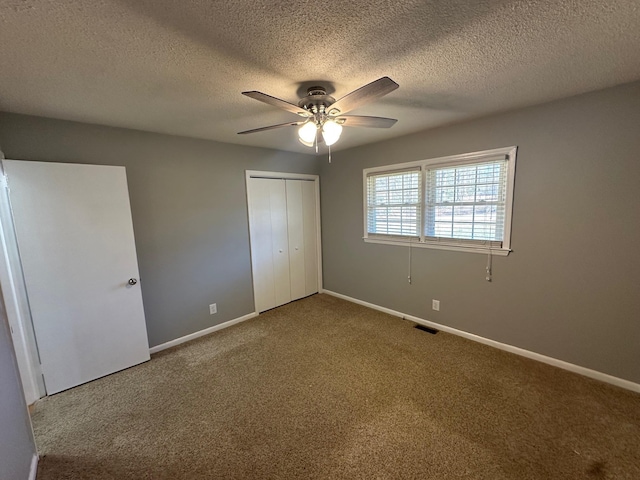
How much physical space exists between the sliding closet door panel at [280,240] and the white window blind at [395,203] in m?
1.28

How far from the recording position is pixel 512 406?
1.90m

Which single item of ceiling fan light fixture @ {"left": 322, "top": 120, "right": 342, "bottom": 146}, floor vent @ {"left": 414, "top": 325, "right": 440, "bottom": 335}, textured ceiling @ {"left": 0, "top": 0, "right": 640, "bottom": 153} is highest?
textured ceiling @ {"left": 0, "top": 0, "right": 640, "bottom": 153}

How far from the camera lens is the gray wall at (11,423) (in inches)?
47.9

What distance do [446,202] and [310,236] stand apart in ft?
7.12

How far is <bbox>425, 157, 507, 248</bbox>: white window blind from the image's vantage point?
8.36 feet

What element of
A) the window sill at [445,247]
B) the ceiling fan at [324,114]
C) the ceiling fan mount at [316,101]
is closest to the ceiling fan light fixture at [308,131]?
the ceiling fan at [324,114]

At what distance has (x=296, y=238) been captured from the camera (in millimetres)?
4117

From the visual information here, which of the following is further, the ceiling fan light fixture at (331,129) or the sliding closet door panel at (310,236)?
the sliding closet door panel at (310,236)

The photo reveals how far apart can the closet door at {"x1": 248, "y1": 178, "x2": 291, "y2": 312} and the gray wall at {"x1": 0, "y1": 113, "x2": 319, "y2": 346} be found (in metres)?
0.13

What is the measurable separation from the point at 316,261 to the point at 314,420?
2764 millimetres

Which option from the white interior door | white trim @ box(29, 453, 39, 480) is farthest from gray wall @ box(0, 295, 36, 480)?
the white interior door

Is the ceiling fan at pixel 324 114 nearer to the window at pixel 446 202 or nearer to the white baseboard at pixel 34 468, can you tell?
the window at pixel 446 202

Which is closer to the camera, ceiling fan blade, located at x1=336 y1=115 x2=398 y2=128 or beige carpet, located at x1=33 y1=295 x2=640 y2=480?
beige carpet, located at x1=33 y1=295 x2=640 y2=480

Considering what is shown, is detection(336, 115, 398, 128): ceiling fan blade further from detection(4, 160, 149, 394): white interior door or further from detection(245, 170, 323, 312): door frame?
detection(4, 160, 149, 394): white interior door
